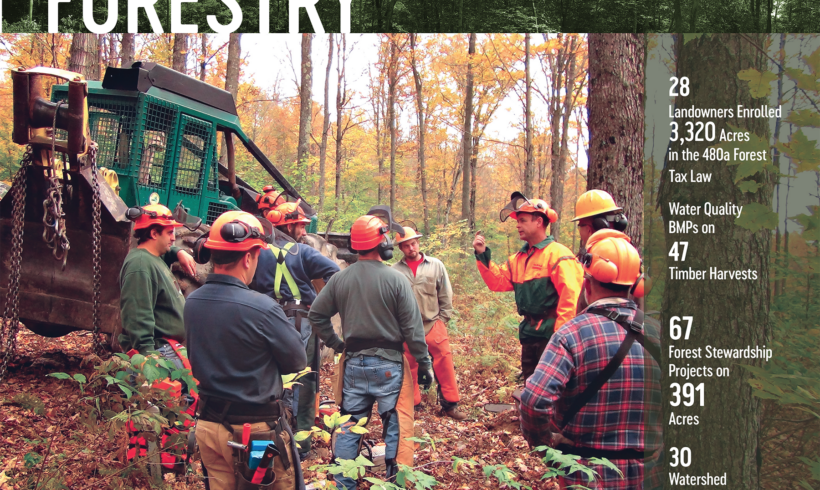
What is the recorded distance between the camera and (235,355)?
2.97 metres

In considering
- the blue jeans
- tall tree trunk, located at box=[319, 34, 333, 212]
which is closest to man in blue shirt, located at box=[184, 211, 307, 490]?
the blue jeans

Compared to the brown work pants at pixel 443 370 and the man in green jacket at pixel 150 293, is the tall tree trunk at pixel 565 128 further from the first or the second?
the man in green jacket at pixel 150 293

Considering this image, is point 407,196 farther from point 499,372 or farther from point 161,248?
point 161,248

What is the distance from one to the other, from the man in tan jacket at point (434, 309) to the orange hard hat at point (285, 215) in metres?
1.31

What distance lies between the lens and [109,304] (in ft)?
16.7

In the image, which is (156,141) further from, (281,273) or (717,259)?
(717,259)

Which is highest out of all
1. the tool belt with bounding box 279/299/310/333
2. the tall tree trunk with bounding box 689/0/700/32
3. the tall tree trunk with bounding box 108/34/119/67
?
the tall tree trunk with bounding box 108/34/119/67

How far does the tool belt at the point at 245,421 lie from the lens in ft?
9.74

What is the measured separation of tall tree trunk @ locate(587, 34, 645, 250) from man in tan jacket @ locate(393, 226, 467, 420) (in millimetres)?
2454

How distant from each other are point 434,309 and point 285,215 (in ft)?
6.93

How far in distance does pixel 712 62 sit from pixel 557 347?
2.24 metres

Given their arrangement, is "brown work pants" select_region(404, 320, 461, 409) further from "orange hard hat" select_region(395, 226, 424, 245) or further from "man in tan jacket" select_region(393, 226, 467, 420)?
"orange hard hat" select_region(395, 226, 424, 245)

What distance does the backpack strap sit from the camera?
103 inches

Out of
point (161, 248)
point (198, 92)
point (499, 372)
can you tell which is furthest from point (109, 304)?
point (499, 372)
